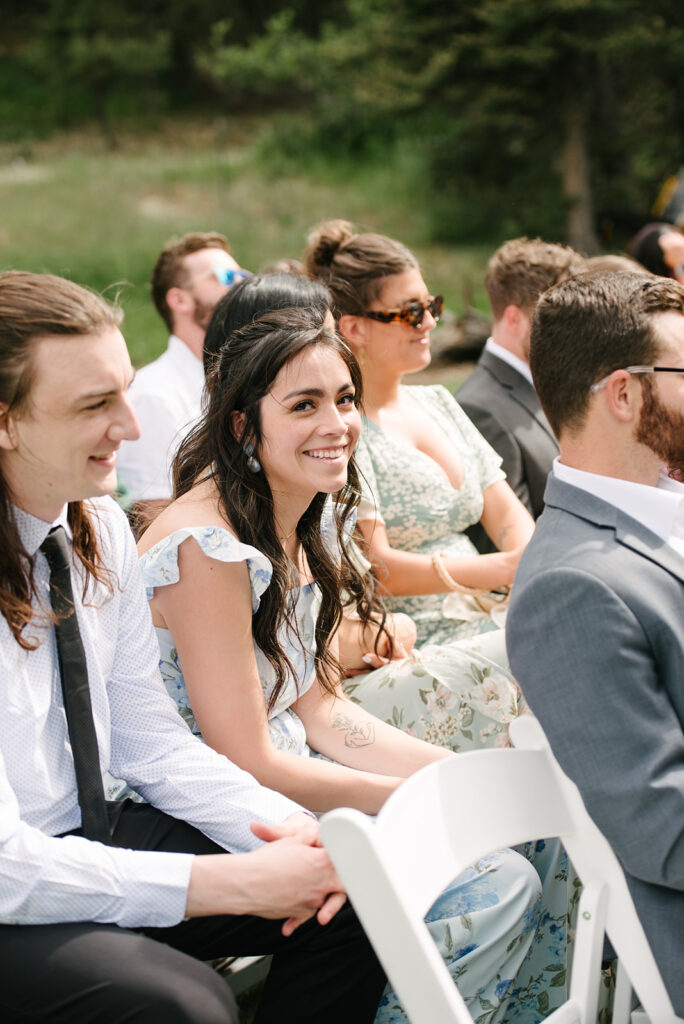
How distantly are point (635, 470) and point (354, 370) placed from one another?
0.87 metres

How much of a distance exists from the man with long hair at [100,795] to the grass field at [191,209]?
1145 cm

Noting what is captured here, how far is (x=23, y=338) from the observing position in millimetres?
1752

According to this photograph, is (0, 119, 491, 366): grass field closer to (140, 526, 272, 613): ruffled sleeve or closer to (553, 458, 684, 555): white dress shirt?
(140, 526, 272, 613): ruffled sleeve

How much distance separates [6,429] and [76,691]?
507 mm

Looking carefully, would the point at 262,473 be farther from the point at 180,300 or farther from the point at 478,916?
the point at 180,300

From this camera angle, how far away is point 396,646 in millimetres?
2906

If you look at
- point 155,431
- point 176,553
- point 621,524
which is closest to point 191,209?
point 155,431

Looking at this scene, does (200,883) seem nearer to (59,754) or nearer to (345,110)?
(59,754)

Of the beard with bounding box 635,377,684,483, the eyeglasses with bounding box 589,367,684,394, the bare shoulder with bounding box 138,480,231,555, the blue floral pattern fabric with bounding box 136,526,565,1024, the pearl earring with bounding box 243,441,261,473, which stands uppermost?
the eyeglasses with bounding box 589,367,684,394

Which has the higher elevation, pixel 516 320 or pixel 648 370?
pixel 648 370

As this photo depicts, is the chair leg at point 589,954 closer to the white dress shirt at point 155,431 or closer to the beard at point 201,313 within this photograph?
the white dress shirt at point 155,431

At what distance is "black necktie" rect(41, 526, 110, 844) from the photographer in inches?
73.2

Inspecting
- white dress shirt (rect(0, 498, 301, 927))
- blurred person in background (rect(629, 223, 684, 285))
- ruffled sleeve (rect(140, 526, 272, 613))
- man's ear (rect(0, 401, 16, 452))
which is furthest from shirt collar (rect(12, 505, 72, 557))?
blurred person in background (rect(629, 223, 684, 285))

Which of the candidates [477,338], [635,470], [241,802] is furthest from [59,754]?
[477,338]
